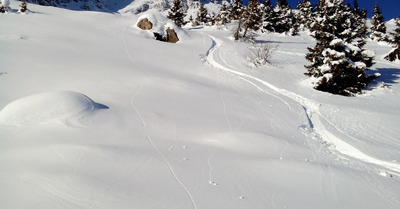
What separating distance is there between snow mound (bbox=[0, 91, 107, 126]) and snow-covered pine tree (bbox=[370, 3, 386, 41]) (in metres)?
40.0

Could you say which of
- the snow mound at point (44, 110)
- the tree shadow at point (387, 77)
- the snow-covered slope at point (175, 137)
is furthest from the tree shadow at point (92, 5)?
the tree shadow at point (387, 77)

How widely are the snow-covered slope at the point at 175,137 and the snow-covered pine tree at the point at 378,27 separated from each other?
90.0 ft

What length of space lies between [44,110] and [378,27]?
4610 centimetres

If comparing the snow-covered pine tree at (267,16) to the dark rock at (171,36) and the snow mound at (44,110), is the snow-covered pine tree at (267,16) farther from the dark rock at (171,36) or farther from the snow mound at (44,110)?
the snow mound at (44,110)

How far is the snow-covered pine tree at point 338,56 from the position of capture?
13.2m

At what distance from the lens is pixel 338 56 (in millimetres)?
13203

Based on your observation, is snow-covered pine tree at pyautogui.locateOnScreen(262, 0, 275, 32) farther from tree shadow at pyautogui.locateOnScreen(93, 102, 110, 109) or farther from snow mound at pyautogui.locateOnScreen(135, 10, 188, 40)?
tree shadow at pyautogui.locateOnScreen(93, 102, 110, 109)

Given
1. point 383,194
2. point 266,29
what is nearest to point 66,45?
point 383,194

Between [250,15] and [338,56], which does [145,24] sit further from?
[338,56]

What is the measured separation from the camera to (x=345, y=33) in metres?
14.2

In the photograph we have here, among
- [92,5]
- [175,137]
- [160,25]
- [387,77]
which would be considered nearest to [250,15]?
[160,25]

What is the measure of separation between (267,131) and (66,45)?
12.6 m

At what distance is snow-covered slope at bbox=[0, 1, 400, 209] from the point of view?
3711 mm

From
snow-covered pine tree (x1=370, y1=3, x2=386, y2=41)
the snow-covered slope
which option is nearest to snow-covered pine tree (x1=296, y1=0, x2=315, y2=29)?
snow-covered pine tree (x1=370, y1=3, x2=386, y2=41)
